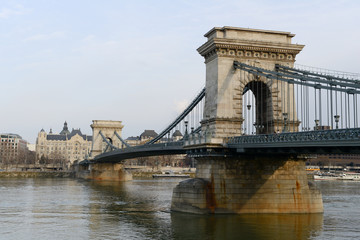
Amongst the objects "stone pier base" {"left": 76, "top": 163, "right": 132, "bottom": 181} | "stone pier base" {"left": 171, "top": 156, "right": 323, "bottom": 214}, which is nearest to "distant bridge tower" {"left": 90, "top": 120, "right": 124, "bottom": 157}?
"stone pier base" {"left": 76, "top": 163, "right": 132, "bottom": 181}

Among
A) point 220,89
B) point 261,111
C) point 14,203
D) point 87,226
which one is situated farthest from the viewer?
point 14,203

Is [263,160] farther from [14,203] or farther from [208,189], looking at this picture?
[14,203]

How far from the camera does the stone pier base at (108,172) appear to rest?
106 meters

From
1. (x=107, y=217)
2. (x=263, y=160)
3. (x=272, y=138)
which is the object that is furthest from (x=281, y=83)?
(x=107, y=217)

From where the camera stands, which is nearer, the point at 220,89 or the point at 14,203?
the point at 220,89

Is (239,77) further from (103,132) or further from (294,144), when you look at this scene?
(103,132)

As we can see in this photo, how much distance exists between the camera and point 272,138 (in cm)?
3156

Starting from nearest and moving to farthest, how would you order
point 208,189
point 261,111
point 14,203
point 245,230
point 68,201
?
1. point 245,230
2. point 208,189
3. point 261,111
4. point 14,203
5. point 68,201

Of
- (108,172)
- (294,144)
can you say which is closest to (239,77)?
(294,144)

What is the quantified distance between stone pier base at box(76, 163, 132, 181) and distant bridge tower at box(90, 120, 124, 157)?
12378 millimetres

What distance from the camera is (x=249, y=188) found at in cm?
3694

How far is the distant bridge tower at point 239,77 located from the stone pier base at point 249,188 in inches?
114

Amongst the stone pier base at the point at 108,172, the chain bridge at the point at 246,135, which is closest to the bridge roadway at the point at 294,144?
the chain bridge at the point at 246,135

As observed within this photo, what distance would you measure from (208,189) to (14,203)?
2341 cm
